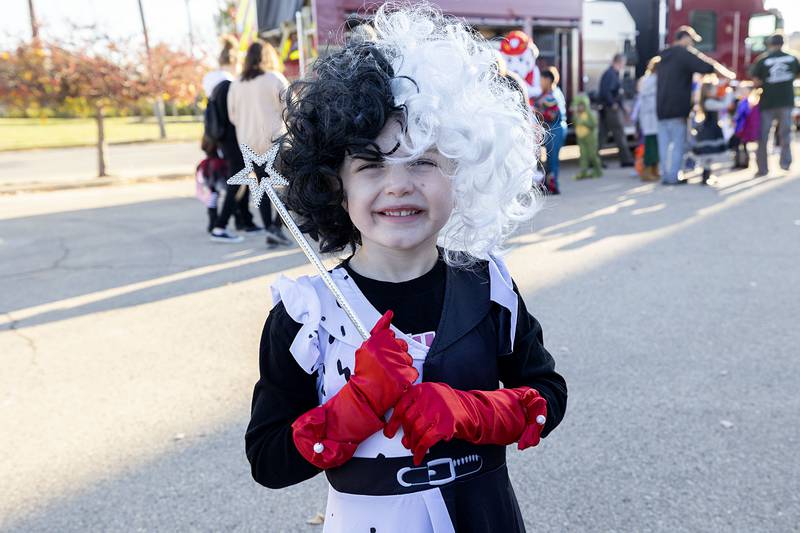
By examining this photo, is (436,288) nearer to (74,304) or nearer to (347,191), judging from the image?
(347,191)

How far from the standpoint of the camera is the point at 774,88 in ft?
30.4

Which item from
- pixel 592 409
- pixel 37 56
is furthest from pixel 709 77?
pixel 37 56

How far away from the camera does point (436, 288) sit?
139cm

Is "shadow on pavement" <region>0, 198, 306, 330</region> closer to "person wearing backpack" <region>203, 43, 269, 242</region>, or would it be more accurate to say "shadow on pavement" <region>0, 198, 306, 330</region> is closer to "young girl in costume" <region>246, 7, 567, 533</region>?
"person wearing backpack" <region>203, 43, 269, 242</region>

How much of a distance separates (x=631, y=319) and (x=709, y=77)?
20.2ft

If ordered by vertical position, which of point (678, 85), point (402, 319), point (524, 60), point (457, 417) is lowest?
point (457, 417)

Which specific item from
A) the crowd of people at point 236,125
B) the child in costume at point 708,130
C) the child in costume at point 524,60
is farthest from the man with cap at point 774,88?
the crowd of people at point 236,125

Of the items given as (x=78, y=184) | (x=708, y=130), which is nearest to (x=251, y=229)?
(x=708, y=130)

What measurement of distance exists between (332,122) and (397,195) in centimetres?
17

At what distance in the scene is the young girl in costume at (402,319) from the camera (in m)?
1.21

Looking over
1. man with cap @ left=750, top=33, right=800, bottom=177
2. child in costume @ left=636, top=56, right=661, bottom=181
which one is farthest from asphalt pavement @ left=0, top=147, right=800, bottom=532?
man with cap @ left=750, top=33, right=800, bottom=177

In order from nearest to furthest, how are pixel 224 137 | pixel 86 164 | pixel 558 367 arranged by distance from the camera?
1. pixel 558 367
2. pixel 224 137
3. pixel 86 164

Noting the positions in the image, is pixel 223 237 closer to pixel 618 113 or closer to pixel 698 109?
pixel 698 109

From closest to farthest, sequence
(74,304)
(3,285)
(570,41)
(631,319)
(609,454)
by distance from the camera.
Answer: (609,454) < (631,319) < (74,304) < (3,285) < (570,41)
